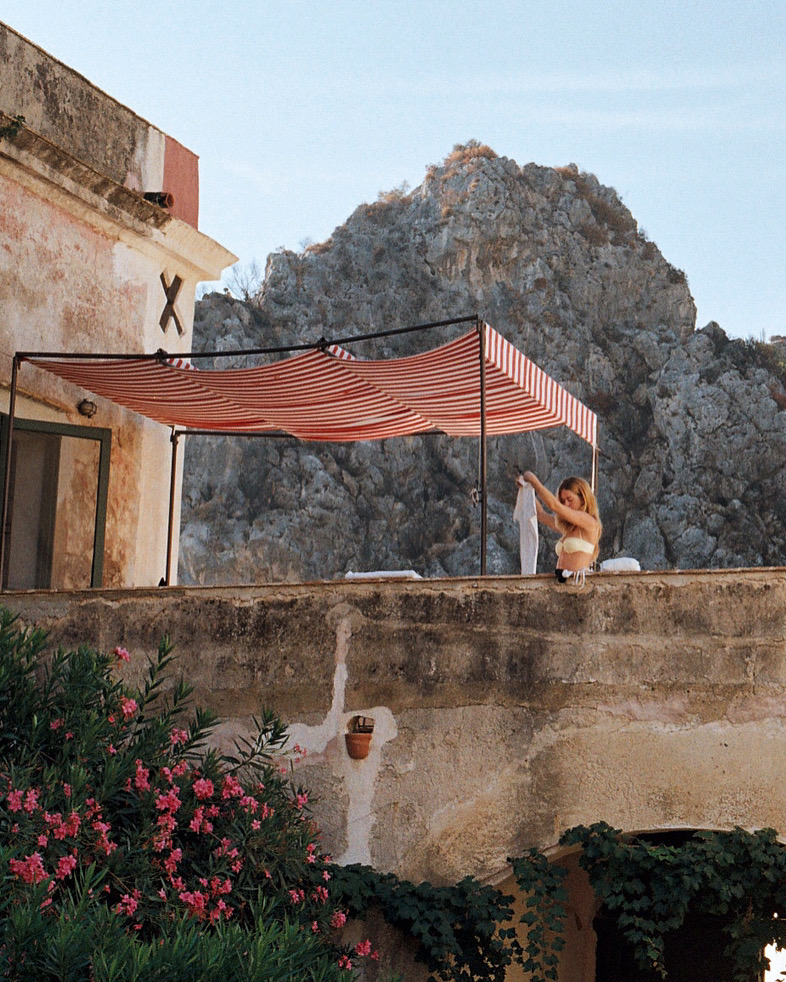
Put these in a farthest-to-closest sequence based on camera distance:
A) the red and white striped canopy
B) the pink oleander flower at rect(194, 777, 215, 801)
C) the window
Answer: the window
the red and white striped canopy
the pink oleander flower at rect(194, 777, 215, 801)

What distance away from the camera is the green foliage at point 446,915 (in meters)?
7.02

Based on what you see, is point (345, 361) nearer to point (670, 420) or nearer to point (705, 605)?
point (705, 605)

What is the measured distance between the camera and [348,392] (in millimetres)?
9648

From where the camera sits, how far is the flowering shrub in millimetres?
5555

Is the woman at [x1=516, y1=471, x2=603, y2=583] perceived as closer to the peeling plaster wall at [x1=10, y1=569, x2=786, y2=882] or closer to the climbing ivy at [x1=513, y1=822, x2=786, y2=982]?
the peeling plaster wall at [x1=10, y1=569, x2=786, y2=882]

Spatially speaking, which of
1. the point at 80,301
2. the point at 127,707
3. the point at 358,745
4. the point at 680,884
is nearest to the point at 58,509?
the point at 80,301

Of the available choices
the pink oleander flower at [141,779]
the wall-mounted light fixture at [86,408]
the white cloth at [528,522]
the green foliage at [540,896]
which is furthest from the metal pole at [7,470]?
the green foliage at [540,896]

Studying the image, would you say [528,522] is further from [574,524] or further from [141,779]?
[141,779]

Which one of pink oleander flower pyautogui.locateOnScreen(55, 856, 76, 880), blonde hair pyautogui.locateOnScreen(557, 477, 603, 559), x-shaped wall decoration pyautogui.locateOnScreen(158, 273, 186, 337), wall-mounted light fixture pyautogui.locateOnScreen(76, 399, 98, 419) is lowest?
pink oleander flower pyautogui.locateOnScreen(55, 856, 76, 880)

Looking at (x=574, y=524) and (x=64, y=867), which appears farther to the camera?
(x=574, y=524)

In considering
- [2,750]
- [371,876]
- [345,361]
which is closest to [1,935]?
[2,750]

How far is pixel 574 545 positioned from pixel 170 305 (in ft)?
18.4

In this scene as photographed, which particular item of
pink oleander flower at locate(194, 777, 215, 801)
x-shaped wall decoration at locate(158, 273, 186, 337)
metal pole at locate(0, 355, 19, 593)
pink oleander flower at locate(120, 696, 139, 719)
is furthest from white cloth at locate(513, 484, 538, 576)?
x-shaped wall decoration at locate(158, 273, 186, 337)

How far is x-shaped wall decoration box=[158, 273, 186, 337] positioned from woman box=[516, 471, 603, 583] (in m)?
4.93
